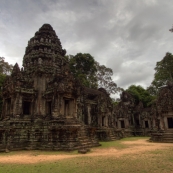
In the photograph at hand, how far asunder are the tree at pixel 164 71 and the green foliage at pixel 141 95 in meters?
5.99

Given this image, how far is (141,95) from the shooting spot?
1863 inches

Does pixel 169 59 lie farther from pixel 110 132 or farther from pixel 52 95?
pixel 52 95

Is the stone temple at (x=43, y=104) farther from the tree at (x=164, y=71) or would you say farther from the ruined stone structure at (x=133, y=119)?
the tree at (x=164, y=71)

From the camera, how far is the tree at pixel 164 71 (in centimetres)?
3803

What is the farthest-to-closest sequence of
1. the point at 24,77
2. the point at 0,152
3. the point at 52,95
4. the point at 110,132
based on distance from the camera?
the point at 110,132, the point at 24,77, the point at 52,95, the point at 0,152

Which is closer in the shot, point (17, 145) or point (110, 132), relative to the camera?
point (17, 145)

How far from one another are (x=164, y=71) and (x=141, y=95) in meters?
10.9

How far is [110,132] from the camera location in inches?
1028

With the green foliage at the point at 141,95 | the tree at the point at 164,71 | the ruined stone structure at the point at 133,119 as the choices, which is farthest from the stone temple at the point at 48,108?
the green foliage at the point at 141,95

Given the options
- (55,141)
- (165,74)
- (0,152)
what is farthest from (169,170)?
(165,74)

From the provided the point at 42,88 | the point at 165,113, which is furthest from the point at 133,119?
the point at 42,88

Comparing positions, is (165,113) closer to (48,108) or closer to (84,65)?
(48,108)

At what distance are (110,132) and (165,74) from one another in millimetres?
22244

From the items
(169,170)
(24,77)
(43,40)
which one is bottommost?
(169,170)
